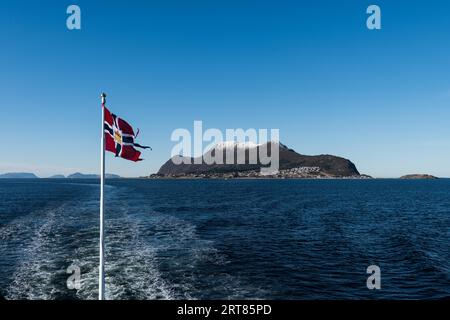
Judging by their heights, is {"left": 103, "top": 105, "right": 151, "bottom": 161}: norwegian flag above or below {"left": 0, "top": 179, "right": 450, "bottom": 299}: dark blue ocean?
above

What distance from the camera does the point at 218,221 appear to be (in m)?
58.1

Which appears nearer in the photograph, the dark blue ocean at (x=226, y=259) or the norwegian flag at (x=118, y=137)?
the norwegian flag at (x=118, y=137)

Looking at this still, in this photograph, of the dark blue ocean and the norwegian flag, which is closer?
the norwegian flag

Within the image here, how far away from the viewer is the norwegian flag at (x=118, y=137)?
14.9m

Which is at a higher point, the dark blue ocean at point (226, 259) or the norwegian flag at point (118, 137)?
the norwegian flag at point (118, 137)

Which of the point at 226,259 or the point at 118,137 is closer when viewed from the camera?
the point at 118,137

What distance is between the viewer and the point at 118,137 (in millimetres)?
15062

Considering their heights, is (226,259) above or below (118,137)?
below

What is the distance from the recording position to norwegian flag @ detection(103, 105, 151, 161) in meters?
14.9
